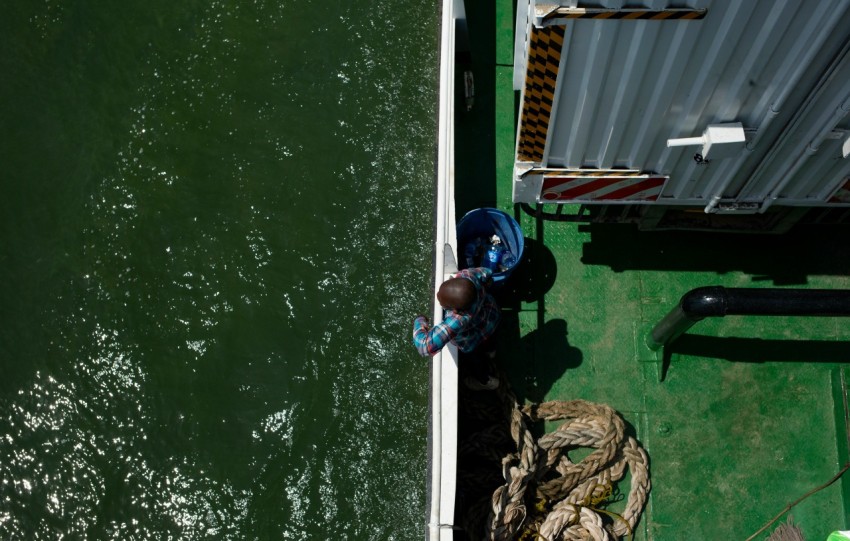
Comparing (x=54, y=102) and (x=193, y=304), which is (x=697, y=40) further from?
(x=54, y=102)

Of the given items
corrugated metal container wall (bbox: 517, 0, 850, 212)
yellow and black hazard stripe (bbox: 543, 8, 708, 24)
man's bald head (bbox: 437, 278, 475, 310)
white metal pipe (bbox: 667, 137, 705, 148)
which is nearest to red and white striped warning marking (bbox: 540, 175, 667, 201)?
corrugated metal container wall (bbox: 517, 0, 850, 212)

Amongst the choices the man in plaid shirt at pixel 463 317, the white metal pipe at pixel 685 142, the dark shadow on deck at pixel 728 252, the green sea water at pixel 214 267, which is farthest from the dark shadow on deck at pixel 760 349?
the green sea water at pixel 214 267

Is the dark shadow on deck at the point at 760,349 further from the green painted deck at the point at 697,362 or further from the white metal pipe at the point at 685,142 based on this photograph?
the white metal pipe at the point at 685,142

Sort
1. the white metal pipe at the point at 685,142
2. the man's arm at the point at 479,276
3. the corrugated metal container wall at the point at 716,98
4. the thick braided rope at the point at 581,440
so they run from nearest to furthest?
1. the corrugated metal container wall at the point at 716,98
2. the white metal pipe at the point at 685,142
3. the man's arm at the point at 479,276
4. the thick braided rope at the point at 581,440

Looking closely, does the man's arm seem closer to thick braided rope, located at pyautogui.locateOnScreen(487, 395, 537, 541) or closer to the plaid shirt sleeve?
the plaid shirt sleeve

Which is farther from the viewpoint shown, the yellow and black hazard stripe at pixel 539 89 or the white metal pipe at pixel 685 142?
the white metal pipe at pixel 685 142

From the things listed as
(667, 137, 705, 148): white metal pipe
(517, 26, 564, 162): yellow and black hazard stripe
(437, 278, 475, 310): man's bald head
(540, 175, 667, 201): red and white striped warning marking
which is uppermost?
(517, 26, 564, 162): yellow and black hazard stripe

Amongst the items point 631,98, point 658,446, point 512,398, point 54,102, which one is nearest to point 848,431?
point 658,446
